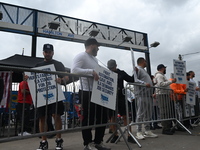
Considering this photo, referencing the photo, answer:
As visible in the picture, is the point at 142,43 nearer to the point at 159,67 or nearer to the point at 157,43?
the point at 157,43

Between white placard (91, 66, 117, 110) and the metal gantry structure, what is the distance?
755cm

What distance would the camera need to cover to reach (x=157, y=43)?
1180 centimetres

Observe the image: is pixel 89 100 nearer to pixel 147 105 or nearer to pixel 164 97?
pixel 147 105

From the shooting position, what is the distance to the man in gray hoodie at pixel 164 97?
15.6 ft

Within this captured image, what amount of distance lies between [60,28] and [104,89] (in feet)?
30.1

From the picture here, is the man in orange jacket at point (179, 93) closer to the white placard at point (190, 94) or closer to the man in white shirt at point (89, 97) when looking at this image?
the white placard at point (190, 94)

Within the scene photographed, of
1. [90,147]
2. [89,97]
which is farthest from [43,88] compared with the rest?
[90,147]

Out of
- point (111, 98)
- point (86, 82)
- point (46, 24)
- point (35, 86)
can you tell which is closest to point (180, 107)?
point (111, 98)

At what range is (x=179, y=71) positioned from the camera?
521 cm

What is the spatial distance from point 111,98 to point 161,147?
51.6 inches

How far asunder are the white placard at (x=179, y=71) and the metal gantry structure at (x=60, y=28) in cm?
690

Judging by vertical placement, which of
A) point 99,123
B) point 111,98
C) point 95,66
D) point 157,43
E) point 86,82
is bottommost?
point 99,123

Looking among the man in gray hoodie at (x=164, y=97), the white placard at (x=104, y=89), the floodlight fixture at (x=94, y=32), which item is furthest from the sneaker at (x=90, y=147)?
the floodlight fixture at (x=94, y=32)

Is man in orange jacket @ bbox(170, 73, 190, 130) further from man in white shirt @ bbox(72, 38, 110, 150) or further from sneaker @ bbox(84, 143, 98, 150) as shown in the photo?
sneaker @ bbox(84, 143, 98, 150)
